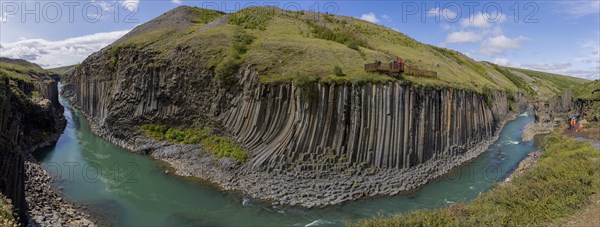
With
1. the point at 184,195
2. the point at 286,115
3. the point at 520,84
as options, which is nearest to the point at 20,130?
the point at 184,195

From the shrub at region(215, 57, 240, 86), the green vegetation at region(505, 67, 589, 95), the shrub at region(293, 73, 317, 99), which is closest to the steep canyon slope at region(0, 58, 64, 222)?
the shrub at region(215, 57, 240, 86)

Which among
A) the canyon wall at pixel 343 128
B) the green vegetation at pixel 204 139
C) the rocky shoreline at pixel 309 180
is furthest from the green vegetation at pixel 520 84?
the green vegetation at pixel 204 139

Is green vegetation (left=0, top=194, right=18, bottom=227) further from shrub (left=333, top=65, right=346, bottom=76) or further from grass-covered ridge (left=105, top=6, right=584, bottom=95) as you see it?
shrub (left=333, top=65, right=346, bottom=76)

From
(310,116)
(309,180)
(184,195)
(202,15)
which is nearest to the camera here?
(184,195)

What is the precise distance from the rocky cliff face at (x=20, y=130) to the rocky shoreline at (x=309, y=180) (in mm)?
11131

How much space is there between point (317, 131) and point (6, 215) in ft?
61.6

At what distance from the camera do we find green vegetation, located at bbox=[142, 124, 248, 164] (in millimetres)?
29203

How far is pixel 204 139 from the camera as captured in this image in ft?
108

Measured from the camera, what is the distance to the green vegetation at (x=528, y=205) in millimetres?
12945

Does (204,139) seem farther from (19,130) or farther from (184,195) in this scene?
(19,130)

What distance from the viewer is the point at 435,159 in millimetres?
29375

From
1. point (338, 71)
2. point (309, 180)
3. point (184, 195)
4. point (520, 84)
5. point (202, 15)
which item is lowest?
point (184, 195)

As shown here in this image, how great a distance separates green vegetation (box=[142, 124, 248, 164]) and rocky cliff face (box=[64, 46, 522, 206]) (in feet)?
2.59

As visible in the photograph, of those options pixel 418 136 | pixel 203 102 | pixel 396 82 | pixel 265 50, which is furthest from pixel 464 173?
pixel 203 102
